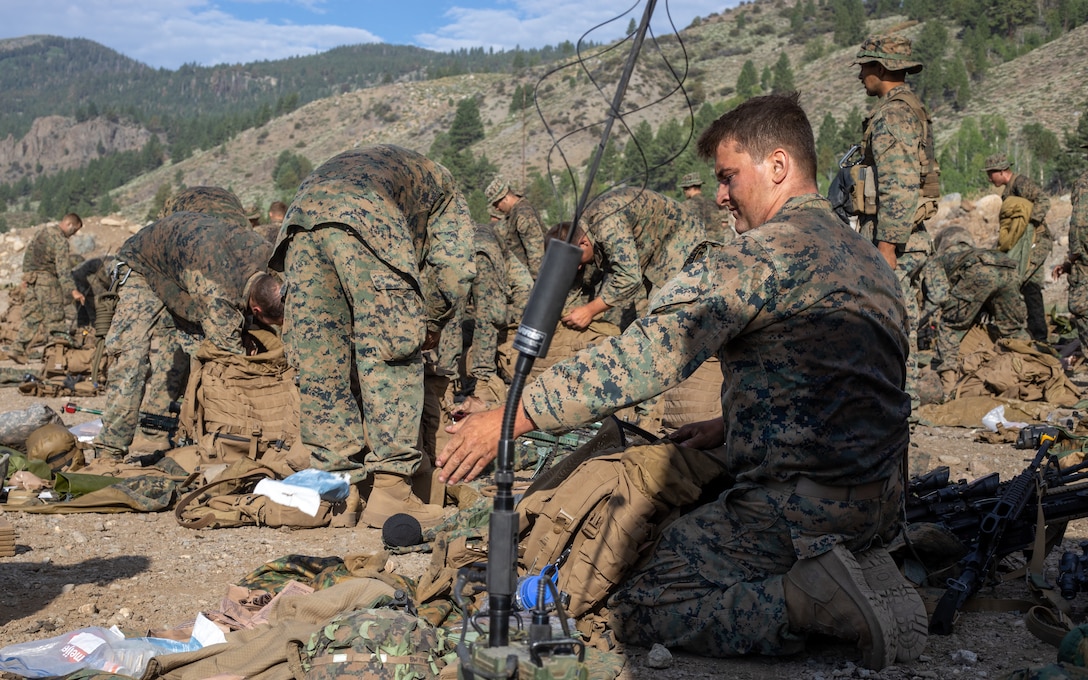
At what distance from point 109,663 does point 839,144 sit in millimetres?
41593

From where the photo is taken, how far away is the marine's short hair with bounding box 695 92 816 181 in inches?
126

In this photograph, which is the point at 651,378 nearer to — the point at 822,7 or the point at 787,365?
the point at 787,365

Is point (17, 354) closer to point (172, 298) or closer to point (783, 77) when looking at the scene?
point (172, 298)

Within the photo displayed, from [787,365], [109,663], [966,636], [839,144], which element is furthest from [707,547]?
[839,144]

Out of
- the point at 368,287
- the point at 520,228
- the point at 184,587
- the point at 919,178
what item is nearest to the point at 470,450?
the point at 184,587

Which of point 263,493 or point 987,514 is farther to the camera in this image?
point 263,493

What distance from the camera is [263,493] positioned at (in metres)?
5.14

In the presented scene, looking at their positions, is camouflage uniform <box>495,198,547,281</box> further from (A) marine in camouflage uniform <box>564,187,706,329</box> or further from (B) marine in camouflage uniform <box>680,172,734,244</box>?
(A) marine in camouflage uniform <box>564,187,706,329</box>

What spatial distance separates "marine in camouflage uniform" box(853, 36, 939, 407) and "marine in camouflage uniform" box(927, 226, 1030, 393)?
9.75 ft


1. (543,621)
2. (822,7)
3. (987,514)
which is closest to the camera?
(543,621)

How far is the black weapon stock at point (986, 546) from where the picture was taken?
3326mm

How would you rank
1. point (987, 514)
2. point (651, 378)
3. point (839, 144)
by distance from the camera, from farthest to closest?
point (839, 144) → point (987, 514) → point (651, 378)

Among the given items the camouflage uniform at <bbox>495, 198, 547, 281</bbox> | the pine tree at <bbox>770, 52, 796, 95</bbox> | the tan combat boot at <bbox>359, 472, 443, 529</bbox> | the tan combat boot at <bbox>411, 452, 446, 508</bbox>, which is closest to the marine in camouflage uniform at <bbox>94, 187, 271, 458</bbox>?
the tan combat boot at <bbox>411, 452, 446, 508</bbox>

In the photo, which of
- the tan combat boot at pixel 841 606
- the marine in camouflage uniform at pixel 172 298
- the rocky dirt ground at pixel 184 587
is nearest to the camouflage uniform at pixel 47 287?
the marine in camouflage uniform at pixel 172 298
